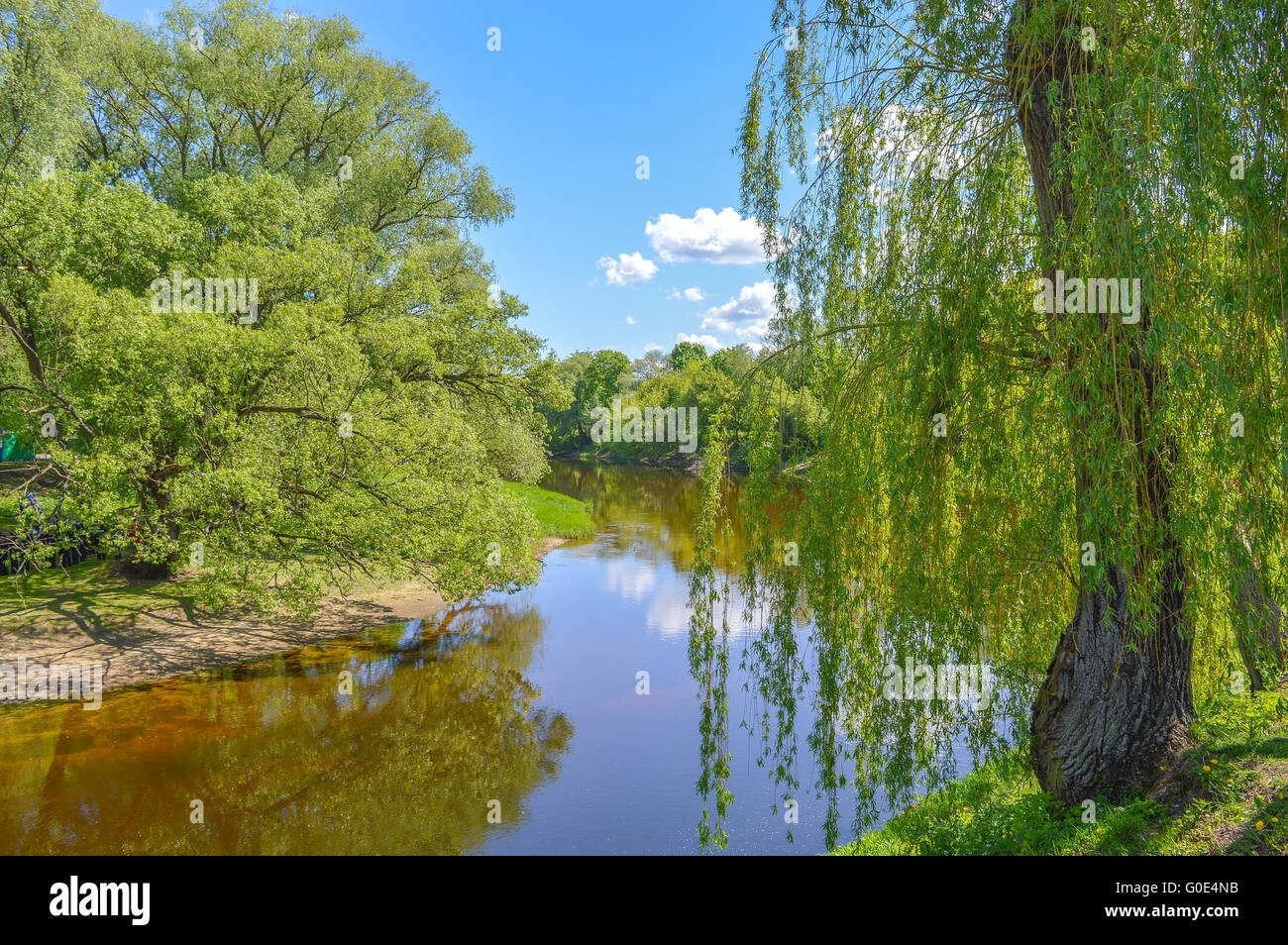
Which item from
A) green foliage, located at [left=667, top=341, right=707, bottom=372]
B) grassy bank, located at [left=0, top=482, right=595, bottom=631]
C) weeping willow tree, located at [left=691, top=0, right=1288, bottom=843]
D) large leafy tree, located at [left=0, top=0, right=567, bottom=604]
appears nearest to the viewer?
weeping willow tree, located at [left=691, top=0, right=1288, bottom=843]

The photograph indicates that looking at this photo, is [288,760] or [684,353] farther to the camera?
[684,353]

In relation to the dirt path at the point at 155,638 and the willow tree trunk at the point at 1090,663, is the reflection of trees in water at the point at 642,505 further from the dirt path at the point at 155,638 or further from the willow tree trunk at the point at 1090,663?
the dirt path at the point at 155,638

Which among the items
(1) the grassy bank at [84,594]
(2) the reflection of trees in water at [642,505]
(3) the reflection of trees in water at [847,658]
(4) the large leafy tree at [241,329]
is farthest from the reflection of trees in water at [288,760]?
(2) the reflection of trees in water at [642,505]

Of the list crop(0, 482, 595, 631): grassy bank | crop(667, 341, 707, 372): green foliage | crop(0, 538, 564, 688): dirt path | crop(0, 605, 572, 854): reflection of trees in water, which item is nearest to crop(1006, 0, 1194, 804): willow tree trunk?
crop(0, 605, 572, 854): reflection of trees in water

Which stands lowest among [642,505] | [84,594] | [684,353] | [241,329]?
[84,594]

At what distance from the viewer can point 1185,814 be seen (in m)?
5.81

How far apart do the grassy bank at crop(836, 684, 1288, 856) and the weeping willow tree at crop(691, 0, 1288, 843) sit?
0.28 meters

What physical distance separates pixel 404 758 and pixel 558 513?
2290cm

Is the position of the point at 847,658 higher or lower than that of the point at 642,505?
lower

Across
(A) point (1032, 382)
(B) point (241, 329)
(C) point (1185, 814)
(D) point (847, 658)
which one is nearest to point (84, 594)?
(B) point (241, 329)

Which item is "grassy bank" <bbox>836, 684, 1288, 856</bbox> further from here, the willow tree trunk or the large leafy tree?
the large leafy tree

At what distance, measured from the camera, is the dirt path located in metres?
14.1

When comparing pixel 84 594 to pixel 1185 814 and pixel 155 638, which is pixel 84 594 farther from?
pixel 1185 814

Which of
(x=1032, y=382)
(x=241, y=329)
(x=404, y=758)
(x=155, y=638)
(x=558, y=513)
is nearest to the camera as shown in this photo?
(x=1032, y=382)
